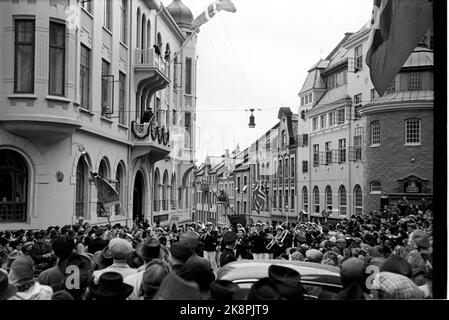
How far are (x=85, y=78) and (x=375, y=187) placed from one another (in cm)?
1266

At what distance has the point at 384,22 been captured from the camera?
7.57 meters

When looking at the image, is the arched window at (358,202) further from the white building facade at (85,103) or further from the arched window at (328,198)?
the white building facade at (85,103)

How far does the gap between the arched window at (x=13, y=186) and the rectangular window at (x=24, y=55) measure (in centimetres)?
181

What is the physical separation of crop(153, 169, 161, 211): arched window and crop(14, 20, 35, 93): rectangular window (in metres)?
12.0

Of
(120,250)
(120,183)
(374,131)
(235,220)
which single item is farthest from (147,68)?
(120,250)

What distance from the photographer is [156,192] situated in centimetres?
2703

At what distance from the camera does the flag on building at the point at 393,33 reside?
21.0 feet

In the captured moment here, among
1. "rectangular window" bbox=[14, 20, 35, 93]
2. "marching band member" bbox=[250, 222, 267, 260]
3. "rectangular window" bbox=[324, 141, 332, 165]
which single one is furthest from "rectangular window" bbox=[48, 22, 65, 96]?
"rectangular window" bbox=[324, 141, 332, 165]

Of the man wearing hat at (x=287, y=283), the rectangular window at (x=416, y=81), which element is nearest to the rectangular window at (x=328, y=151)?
the rectangular window at (x=416, y=81)

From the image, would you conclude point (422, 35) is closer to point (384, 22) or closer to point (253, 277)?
point (384, 22)

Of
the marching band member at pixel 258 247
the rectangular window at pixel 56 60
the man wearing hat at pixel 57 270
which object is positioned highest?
the rectangular window at pixel 56 60

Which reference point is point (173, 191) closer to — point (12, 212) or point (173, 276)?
point (12, 212)

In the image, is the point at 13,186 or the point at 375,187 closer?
the point at 13,186
